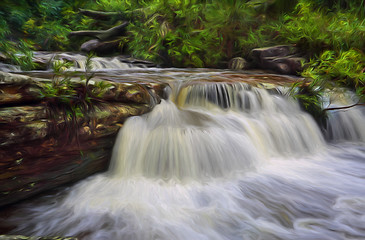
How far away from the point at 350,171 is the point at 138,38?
7779 mm

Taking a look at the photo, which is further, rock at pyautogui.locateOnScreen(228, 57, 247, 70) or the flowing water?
rock at pyautogui.locateOnScreen(228, 57, 247, 70)

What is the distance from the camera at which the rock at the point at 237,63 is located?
731 cm


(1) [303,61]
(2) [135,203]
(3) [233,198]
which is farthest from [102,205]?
(1) [303,61]

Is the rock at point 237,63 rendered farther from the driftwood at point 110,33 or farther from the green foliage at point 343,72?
the driftwood at point 110,33

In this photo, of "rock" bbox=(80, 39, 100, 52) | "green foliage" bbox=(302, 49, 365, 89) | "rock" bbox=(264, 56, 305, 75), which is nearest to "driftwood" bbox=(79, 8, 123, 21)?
"rock" bbox=(80, 39, 100, 52)

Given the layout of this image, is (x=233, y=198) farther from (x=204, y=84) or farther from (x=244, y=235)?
(x=204, y=84)

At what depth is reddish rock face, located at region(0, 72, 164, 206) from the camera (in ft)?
7.14

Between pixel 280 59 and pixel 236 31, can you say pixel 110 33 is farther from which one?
pixel 280 59

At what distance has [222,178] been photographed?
2.95 m

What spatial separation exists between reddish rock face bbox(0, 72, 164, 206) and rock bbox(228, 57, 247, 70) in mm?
5127

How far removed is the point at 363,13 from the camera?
6707mm

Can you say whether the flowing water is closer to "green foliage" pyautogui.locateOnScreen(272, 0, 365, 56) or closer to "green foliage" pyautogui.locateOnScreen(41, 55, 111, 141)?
"green foliage" pyautogui.locateOnScreen(41, 55, 111, 141)

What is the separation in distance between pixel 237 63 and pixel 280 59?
4.55ft

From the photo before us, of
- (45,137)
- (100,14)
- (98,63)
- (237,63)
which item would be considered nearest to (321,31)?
(237,63)
